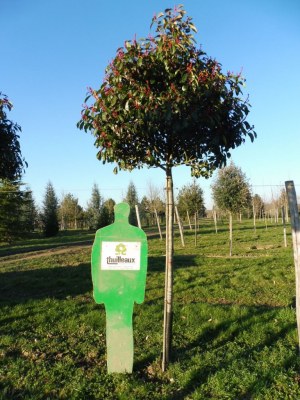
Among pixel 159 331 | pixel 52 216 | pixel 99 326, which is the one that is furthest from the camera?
pixel 52 216

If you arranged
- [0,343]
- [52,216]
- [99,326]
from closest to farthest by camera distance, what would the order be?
→ [0,343] < [99,326] < [52,216]

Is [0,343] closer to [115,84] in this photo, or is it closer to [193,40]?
[115,84]

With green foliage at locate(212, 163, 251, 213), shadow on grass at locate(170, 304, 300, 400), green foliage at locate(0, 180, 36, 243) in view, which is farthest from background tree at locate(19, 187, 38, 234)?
shadow on grass at locate(170, 304, 300, 400)

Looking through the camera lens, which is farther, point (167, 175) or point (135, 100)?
point (167, 175)

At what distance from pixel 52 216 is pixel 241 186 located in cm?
2905

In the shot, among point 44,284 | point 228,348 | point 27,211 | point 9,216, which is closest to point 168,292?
point 228,348

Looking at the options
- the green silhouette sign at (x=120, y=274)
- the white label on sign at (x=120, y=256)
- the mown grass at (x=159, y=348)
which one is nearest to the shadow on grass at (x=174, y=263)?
the mown grass at (x=159, y=348)

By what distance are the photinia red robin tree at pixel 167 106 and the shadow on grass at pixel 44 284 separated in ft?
18.2

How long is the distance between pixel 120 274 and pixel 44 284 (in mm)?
7227

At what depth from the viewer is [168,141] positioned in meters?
4.61

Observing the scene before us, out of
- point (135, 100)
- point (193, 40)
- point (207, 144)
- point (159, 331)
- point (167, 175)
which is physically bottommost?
point (159, 331)

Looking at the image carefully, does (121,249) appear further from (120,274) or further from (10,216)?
(10,216)

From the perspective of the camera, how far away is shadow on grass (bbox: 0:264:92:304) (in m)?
9.28

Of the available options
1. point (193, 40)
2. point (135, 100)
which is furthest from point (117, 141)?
point (193, 40)
